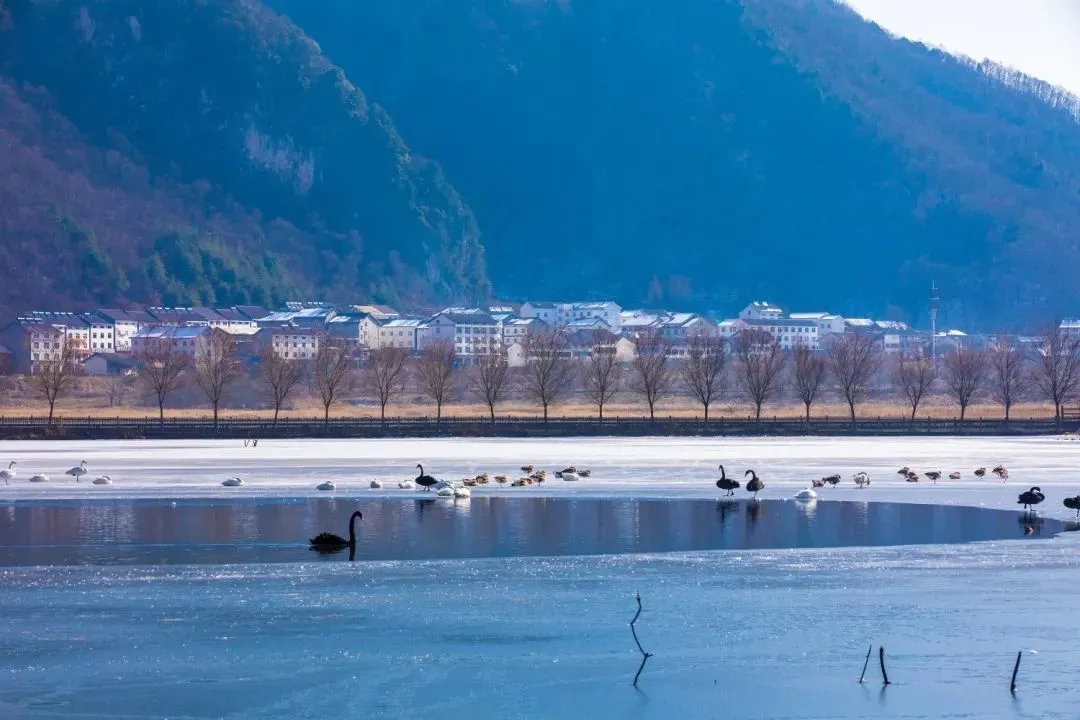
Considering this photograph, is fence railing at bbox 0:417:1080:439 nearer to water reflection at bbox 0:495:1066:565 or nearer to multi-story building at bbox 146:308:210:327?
water reflection at bbox 0:495:1066:565

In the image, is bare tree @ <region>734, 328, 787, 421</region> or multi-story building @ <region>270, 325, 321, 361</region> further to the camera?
multi-story building @ <region>270, 325, 321, 361</region>

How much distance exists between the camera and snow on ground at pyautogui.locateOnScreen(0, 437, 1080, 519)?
44.7 metres

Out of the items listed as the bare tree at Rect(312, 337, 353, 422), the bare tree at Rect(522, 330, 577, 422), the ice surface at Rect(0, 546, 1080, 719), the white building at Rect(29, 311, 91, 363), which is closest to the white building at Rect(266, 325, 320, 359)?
the white building at Rect(29, 311, 91, 363)

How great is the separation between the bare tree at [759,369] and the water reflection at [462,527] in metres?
46.1

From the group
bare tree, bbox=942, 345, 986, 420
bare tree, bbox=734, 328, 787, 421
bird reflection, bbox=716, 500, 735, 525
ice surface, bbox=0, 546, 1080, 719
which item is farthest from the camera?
bare tree, bbox=942, 345, 986, 420

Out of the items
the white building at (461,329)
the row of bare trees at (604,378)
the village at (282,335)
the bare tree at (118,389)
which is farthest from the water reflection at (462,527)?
the white building at (461,329)

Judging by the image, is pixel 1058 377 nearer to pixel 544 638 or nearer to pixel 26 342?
pixel 544 638

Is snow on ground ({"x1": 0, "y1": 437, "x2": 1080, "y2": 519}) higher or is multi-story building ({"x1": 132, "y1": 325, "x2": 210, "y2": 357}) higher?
multi-story building ({"x1": 132, "y1": 325, "x2": 210, "y2": 357})

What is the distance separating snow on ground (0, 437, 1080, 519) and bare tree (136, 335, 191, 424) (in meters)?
17.9

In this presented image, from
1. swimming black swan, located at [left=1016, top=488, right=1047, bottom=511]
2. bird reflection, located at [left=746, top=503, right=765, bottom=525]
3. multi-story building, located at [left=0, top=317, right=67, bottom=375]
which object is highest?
multi-story building, located at [left=0, top=317, right=67, bottom=375]

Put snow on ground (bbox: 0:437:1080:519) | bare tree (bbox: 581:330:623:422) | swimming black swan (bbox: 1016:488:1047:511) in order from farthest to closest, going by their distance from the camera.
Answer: bare tree (bbox: 581:330:623:422), snow on ground (bbox: 0:437:1080:519), swimming black swan (bbox: 1016:488:1047:511)

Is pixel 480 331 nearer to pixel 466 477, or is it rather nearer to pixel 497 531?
pixel 466 477

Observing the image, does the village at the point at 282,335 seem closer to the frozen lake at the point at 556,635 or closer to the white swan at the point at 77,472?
Result: the white swan at the point at 77,472

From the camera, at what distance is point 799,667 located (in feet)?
67.0
